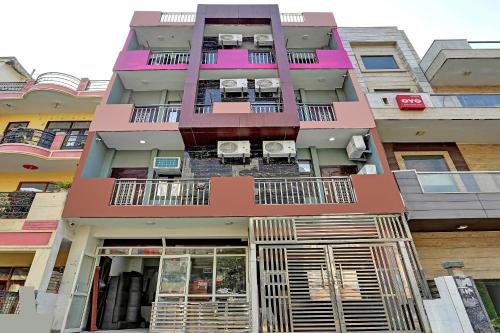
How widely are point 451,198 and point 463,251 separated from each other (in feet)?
6.67

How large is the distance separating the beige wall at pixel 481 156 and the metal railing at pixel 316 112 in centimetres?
545

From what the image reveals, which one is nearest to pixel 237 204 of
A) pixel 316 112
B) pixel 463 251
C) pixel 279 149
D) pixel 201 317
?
pixel 279 149

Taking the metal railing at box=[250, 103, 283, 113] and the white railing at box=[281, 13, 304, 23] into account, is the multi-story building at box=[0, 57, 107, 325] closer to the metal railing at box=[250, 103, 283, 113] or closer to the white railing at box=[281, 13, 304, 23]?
the metal railing at box=[250, 103, 283, 113]

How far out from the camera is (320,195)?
8891 millimetres

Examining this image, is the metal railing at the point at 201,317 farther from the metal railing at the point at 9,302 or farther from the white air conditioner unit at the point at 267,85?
the white air conditioner unit at the point at 267,85

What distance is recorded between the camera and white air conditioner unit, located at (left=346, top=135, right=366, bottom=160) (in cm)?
955

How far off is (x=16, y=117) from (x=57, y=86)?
9.23 feet

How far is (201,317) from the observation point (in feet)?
23.3

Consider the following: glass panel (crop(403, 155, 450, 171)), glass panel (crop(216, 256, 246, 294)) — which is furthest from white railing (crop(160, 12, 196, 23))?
glass panel (crop(403, 155, 450, 171))

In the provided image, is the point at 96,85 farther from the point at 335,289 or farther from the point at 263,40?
the point at 335,289

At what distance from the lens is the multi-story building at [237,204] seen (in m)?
6.96

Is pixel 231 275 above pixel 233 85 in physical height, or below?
below

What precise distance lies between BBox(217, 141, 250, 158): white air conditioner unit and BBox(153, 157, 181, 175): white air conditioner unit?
62.4 inches

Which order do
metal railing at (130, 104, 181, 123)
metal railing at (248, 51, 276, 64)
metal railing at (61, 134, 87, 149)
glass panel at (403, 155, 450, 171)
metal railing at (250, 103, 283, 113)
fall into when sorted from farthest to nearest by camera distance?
metal railing at (248, 51, 276, 64)
metal railing at (61, 134, 87, 149)
metal railing at (250, 103, 283, 113)
metal railing at (130, 104, 181, 123)
glass panel at (403, 155, 450, 171)
